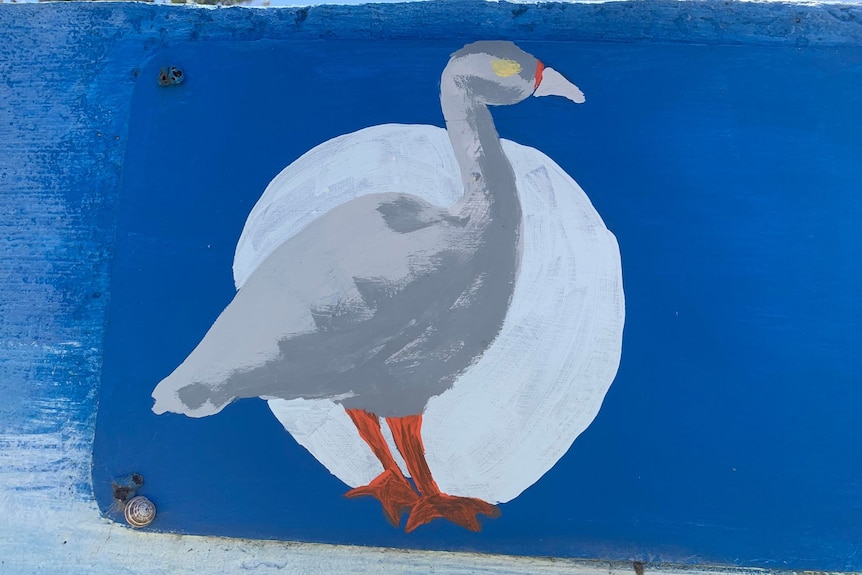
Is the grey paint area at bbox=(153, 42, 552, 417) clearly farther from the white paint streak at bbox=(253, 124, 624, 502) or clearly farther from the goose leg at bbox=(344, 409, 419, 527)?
the goose leg at bbox=(344, 409, 419, 527)

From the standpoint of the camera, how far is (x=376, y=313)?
5.97 feet

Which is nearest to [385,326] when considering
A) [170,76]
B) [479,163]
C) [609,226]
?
[479,163]

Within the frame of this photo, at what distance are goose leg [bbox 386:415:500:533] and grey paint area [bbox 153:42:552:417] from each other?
65 mm

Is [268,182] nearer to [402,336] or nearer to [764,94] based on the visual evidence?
[402,336]

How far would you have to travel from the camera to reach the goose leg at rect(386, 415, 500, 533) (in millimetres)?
1815

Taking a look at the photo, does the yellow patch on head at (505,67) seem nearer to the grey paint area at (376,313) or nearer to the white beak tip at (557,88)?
the white beak tip at (557,88)

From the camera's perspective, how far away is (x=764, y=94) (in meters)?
1.95

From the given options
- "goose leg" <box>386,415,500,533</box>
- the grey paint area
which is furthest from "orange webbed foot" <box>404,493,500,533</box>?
the grey paint area

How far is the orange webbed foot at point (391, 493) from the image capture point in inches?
71.9

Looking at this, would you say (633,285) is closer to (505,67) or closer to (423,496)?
(505,67)

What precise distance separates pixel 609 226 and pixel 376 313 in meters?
0.93

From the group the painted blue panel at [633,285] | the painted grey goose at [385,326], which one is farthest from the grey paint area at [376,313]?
the painted blue panel at [633,285]

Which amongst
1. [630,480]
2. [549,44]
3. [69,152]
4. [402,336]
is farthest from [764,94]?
[69,152]

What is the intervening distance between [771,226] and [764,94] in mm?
523
